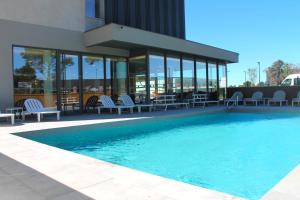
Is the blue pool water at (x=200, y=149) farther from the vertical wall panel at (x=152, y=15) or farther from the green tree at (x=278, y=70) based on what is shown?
the green tree at (x=278, y=70)

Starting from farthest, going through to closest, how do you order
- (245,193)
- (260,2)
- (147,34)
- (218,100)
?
(260,2)
(218,100)
(147,34)
(245,193)

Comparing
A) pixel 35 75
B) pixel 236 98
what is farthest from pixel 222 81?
pixel 35 75

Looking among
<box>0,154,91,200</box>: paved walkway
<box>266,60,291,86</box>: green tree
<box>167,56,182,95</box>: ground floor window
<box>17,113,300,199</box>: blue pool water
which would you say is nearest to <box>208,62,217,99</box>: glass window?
<box>167,56,182,95</box>: ground floor window

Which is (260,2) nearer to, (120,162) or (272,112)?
(272,112)

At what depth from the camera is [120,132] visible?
7.39 metres

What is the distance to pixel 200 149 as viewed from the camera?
558 cm

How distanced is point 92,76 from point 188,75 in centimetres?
544

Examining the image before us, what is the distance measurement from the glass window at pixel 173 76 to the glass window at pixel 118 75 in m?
2.15

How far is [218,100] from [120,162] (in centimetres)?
1247

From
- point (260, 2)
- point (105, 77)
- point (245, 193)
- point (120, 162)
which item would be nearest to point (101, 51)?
point (105, 77)

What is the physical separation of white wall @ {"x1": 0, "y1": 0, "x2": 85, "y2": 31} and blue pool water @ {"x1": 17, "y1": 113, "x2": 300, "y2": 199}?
15.9ft

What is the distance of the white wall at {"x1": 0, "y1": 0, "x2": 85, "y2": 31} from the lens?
29.7 feet

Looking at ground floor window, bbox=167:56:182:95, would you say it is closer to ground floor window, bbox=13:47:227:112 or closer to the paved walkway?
ground floor window, bbox=13:47:227:112

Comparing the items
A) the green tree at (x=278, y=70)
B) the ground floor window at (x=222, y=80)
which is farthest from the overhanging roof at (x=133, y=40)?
the green tree at (x=278, y=70)
